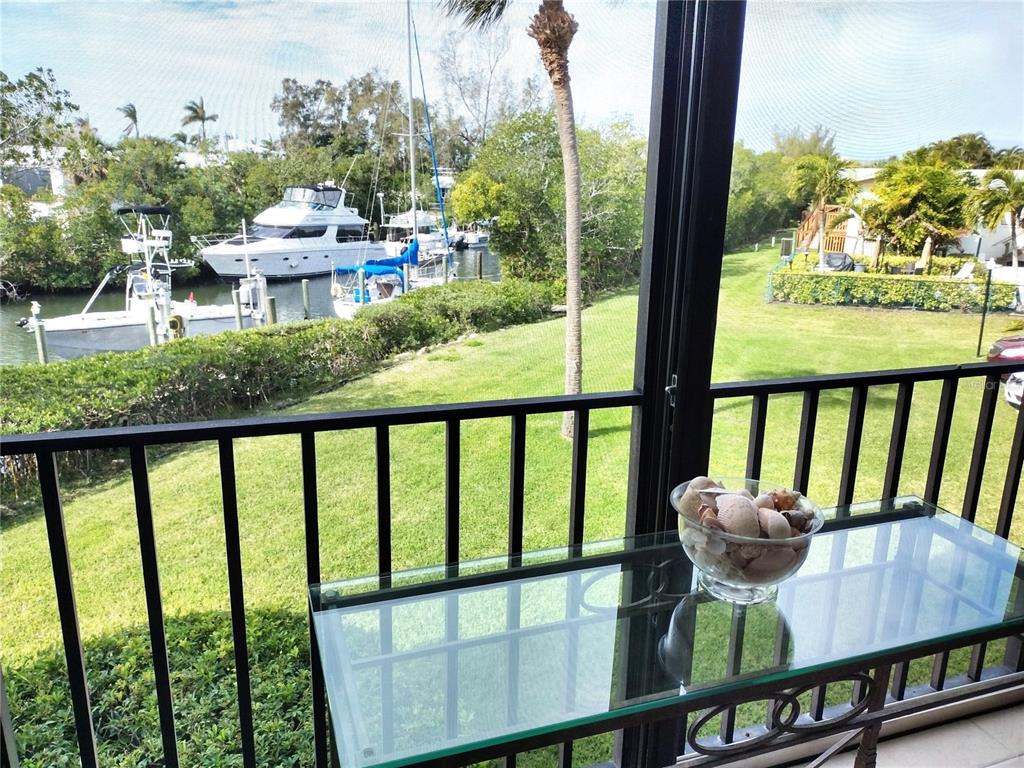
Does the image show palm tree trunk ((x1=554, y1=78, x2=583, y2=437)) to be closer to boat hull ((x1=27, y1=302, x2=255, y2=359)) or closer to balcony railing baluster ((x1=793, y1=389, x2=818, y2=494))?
balcony railing baluster ((x1=793, y1=389, x2=818, y2=494))

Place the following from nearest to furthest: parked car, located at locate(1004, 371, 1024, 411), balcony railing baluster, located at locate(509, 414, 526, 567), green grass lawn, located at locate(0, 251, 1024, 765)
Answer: balcony railing baluster, located at locate(509, 414, 526, 567), parked car, located at locate(1004, 371, 1024, 411), green grass lawn, located at locate(0, 251, 1024, 765)

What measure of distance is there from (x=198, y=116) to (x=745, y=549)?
1.91 meters

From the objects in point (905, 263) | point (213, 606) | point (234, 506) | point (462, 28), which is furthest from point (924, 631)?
point (213, 606)

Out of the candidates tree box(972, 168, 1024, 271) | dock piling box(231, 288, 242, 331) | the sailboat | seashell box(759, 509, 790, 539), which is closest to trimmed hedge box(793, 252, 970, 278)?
Result: tree box(972, 168, 1024, 271)

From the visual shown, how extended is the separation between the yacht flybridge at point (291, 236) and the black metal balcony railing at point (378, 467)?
3.13 ft

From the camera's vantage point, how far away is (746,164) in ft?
5.89

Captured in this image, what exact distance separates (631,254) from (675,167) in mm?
703

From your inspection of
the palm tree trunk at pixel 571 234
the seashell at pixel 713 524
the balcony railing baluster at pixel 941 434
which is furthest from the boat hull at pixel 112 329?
the balcony railing baluster at pixel 941 434

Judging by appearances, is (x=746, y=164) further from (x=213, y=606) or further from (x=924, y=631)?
(x=213, y=606)

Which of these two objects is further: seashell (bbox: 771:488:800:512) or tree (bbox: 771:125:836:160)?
tree (bbox: 771:125:836:160)

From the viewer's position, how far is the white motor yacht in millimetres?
1906

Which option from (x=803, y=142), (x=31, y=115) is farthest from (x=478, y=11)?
(x=31, y=115)

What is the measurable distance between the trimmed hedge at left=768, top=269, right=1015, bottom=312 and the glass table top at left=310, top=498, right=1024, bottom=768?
3.44 feet

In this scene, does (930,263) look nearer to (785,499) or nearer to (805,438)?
(805,438)
